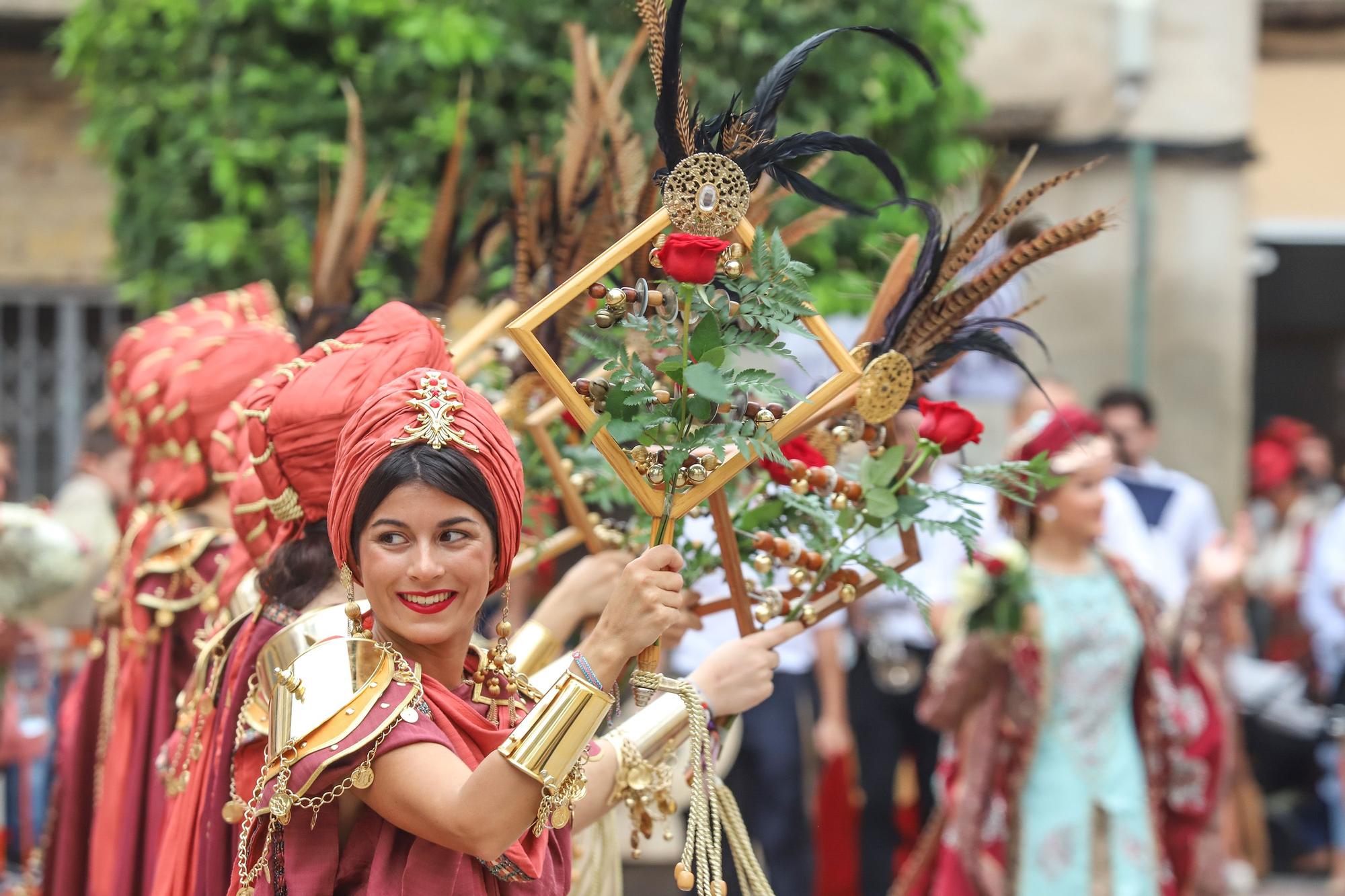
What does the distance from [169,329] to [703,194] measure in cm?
223

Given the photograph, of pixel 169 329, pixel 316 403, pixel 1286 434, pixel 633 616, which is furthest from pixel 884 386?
pixel 1286 434

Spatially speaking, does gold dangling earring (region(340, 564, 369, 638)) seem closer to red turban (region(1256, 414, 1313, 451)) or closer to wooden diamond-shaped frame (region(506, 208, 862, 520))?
wooden diamond-shaped frame (region(506, 208, 862, 520))

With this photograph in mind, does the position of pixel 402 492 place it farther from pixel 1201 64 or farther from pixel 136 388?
pixel 1201 64

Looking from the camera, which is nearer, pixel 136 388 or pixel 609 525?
pixel 609 525

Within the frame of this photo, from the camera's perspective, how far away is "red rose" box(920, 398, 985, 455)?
2732mm

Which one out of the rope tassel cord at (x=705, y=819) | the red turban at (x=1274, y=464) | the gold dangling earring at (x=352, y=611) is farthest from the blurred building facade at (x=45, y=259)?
the gold dangling earring at (x=352, y=611)

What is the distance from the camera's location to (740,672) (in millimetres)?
2746

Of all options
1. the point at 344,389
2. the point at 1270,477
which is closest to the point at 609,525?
the point at 344,389

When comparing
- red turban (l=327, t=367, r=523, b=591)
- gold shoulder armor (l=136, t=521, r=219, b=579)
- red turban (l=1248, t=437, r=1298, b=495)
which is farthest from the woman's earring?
red turban (l=1248, t=437, r=1298, b=495)

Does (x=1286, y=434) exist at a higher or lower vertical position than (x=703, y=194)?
higher

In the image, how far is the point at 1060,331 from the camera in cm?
1004

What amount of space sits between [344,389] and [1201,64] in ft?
27.7

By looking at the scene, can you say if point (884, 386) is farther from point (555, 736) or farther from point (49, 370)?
point (49, 370)

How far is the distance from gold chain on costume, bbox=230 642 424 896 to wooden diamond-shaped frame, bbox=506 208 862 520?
1.27ft
